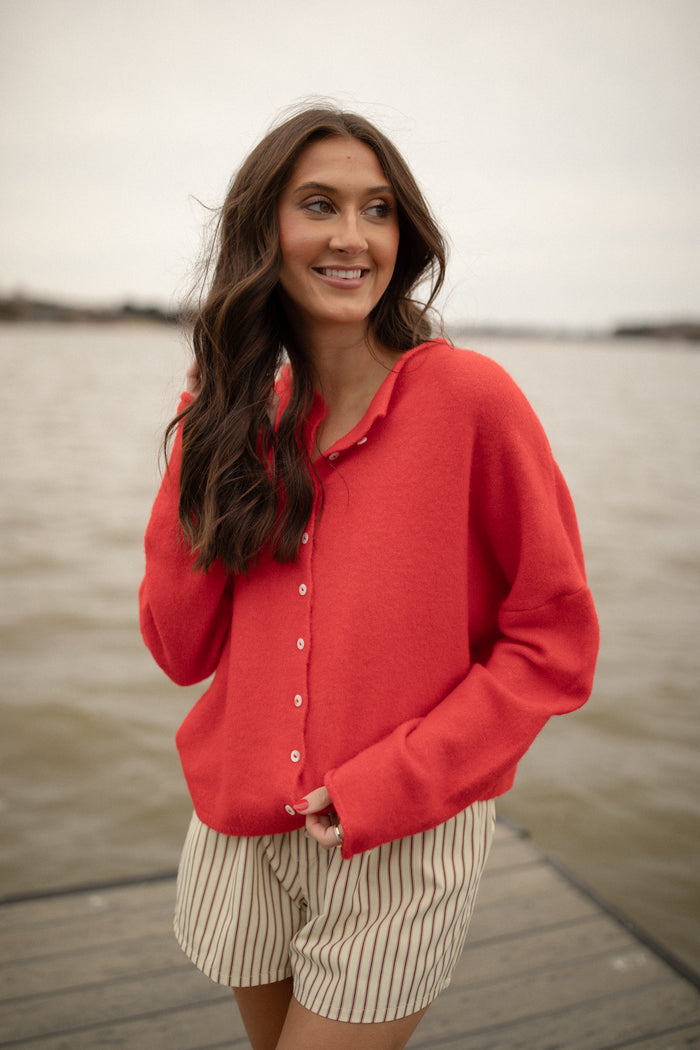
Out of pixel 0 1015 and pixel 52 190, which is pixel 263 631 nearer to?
pixel 0 1015

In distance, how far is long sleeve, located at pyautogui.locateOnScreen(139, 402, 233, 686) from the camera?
132 cm

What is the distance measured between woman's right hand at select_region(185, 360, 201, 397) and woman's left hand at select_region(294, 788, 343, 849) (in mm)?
705

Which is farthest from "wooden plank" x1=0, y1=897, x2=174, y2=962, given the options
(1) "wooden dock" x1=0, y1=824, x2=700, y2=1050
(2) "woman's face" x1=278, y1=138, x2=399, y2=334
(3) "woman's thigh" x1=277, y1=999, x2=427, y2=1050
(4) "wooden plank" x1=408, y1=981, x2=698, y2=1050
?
(2) "woman's face" x1=278, y1=138, x2=399, y2=334

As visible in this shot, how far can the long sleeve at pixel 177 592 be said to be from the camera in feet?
4.33

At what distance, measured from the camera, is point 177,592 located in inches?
52.2

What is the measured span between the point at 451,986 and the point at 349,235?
72.3 inches

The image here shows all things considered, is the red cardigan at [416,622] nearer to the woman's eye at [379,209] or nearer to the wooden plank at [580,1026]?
the woman's eye at [379,209]

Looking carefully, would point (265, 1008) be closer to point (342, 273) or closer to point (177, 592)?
point (177, 592)

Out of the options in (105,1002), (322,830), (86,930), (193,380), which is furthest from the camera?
(86,930)

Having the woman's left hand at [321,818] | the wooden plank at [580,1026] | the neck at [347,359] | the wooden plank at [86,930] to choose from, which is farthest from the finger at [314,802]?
the wooden plank at [86,930]

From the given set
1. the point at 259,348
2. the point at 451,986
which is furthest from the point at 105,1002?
the point at 259,348

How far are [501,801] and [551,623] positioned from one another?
3.33m

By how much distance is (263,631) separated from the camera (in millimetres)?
1244

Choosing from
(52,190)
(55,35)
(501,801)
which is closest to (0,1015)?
(501,801)
